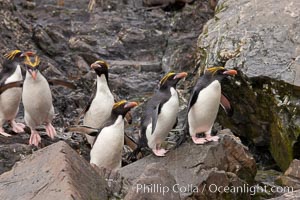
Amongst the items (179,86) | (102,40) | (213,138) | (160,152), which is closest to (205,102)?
(213,138)

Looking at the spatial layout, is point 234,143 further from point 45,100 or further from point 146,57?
point 146,57

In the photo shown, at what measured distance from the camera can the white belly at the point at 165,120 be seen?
917cm

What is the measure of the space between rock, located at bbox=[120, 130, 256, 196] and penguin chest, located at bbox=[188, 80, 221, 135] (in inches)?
14.1

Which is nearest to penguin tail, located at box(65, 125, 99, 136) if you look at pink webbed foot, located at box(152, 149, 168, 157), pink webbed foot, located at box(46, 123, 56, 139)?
pink webbed foot, located at box(46, 123, 56, 139)

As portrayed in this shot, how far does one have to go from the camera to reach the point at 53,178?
648cm

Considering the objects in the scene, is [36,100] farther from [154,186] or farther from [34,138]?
[154,186]

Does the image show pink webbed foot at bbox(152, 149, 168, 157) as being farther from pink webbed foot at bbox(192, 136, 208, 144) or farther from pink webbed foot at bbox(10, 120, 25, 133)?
pink webbed foot at bbox(10, 120, 25, 133)

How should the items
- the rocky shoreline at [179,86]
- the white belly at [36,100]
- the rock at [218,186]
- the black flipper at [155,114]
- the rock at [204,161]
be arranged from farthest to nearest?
1. the white belly at [36,100]
2. the black flipper at [155,114]
3. the rock at [204,161]
4. the rock at [218,186]
5. the rocky shoreline at [179,86]

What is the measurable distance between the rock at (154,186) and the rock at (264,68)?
388 centimetres

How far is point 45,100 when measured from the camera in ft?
34.1

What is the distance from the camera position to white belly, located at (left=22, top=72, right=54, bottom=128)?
1028 cm

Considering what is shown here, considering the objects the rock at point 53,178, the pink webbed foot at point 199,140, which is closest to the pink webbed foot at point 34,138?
the pink webbed foot at point 199,140

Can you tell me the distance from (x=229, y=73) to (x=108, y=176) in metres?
2.64

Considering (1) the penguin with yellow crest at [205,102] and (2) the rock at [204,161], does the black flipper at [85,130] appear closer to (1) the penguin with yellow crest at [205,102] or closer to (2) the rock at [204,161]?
(2) the rock at [204,161]
